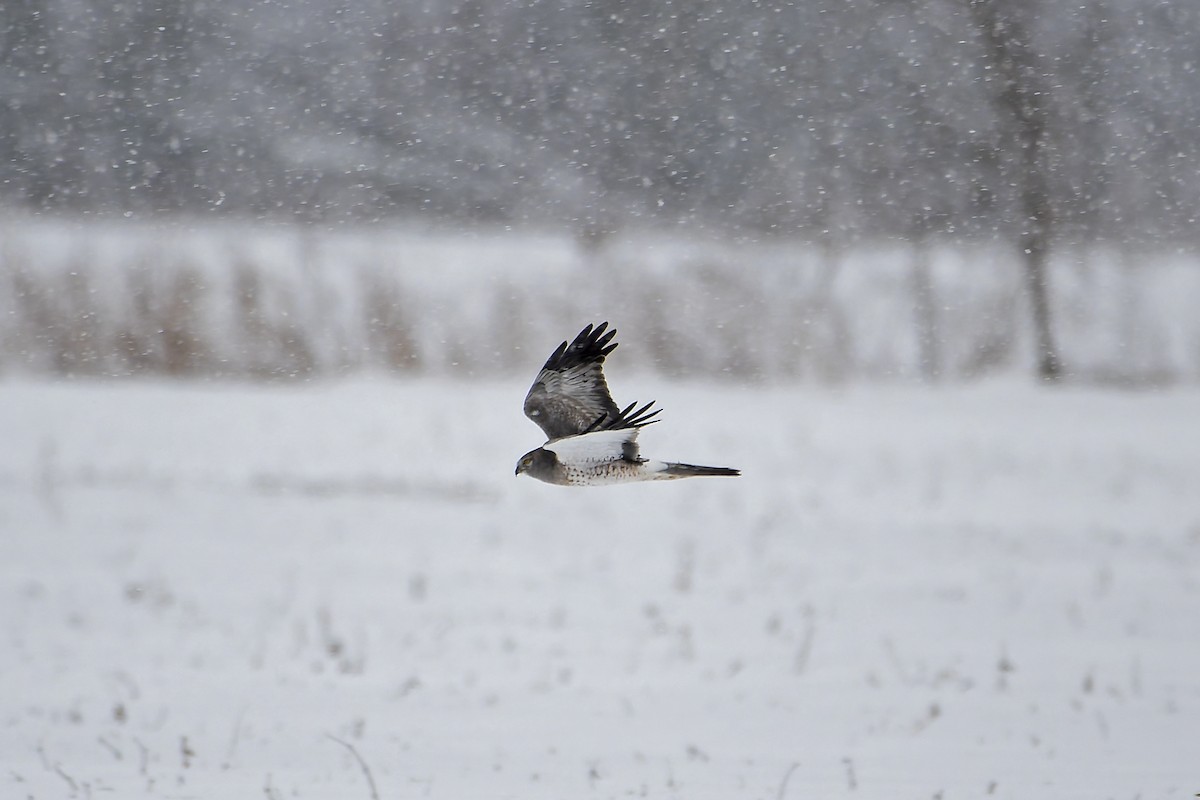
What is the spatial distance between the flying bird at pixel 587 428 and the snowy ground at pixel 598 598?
2.85 metres

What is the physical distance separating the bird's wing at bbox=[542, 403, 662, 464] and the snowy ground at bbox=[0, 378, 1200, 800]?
9.94ft

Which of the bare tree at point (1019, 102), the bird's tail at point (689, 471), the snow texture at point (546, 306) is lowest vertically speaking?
the bird's tail at point (689, 471)

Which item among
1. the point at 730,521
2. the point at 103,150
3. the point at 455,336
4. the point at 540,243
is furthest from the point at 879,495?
the point at 103,150

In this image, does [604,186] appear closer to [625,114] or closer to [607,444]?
[625,114]

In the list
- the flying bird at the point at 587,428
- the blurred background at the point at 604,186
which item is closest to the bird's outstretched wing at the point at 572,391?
the flying bird at the point at 587,428

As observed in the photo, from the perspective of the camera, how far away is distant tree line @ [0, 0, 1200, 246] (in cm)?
1430

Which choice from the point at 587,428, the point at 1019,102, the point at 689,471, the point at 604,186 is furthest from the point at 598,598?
the point at 1019,102

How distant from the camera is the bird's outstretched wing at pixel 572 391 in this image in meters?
2.22

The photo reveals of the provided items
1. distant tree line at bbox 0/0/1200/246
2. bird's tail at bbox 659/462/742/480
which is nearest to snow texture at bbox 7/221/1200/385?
distant tree line at bbox 0/0/1200/246

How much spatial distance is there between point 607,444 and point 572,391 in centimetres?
30

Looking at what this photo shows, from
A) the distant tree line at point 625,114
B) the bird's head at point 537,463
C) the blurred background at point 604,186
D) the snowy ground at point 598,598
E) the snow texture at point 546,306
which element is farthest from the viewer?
the distant tree line at point 625,114

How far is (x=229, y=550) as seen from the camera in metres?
8.58

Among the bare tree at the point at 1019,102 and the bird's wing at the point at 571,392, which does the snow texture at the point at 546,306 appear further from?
the bird's wing at the point at 571,392

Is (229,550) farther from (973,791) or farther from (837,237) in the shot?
(837,237)
